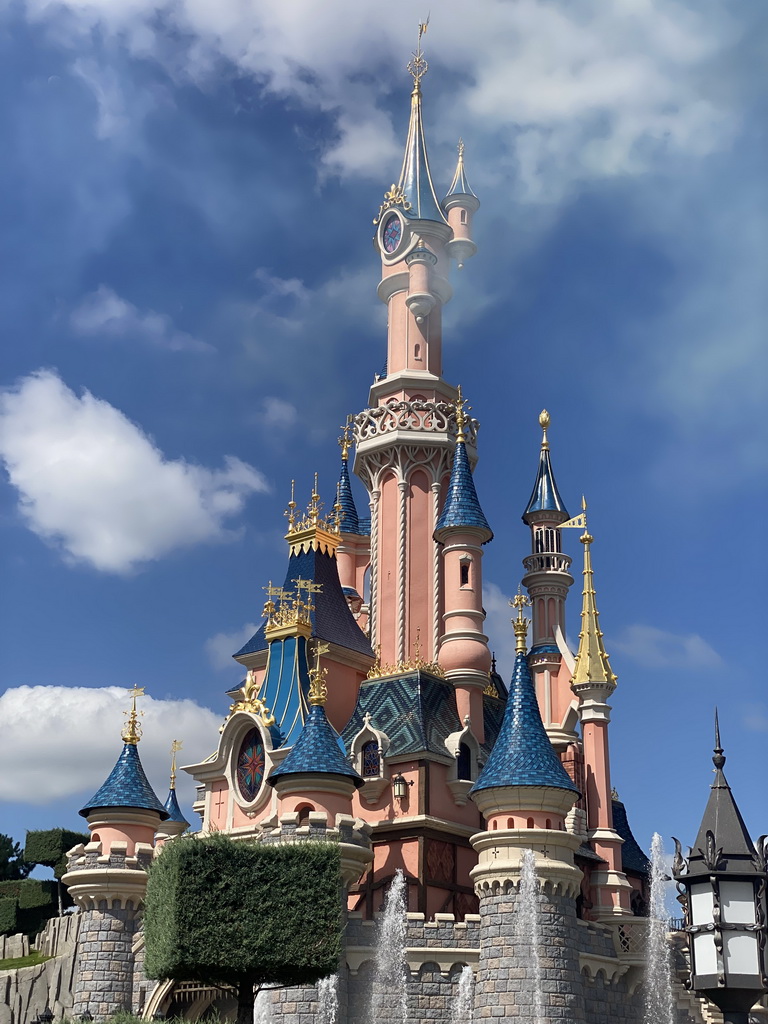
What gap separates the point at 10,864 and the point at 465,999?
127ft

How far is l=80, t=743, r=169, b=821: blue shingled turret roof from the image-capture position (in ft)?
110

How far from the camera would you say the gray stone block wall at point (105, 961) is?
3127cm

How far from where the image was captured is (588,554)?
41000 mm

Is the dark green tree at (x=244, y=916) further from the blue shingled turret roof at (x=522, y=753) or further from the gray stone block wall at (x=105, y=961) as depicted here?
the gray stone block wall at (x=105, y=961)

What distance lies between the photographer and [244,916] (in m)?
24.6

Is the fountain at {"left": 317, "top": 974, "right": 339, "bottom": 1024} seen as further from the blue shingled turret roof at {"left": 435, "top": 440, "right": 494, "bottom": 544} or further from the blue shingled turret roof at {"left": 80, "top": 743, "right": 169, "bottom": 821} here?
the blue shingled turret roof at {"left": 435, "top": 440, "right": 494, "bottom": 544}

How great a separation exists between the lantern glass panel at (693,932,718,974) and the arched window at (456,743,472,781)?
18113mm

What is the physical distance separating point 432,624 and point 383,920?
11.2 m

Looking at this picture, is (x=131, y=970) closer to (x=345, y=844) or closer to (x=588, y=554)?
(x=345, y=844)

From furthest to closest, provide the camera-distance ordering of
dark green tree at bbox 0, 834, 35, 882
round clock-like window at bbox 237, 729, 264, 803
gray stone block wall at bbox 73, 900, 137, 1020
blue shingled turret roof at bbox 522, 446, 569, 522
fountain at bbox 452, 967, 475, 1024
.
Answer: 1. dark green tree at bbox 0, 834, 35, 882
2. blue shingled turret roof at bbox 522, 446, 569, 522
3. round clock-like window at bbox 237, 729, 264, 803
4. gray stone block wall at bbox 73, 900, 137, 1020
5. fountain at bbox 452, 967, 475, 1024

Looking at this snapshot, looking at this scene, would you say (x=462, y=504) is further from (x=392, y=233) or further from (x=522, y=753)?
(x=392, y=233)

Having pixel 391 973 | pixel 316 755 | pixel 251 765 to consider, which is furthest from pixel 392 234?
pixel 391 973

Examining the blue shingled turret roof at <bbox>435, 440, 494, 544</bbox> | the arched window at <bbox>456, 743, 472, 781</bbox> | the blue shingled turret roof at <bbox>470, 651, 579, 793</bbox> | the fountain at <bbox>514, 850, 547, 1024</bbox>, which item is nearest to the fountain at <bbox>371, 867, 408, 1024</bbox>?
the fountain at <bbox>514, 850, 547, 1024</bbox>

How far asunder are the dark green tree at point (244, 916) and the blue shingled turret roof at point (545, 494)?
62.6 ft
